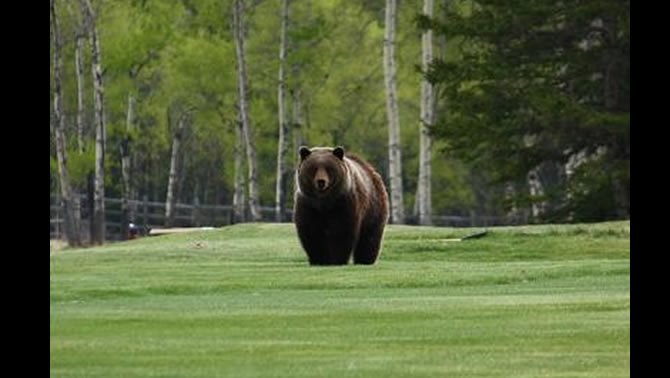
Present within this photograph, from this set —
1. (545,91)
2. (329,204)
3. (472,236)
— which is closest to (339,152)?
(329,204)

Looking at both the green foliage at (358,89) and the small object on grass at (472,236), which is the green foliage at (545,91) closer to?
the green foliage at (358,89)

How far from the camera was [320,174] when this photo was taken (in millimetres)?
28938

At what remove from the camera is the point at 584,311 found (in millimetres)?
20594

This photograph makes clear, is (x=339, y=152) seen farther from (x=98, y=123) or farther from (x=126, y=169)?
(x=126, y=169)

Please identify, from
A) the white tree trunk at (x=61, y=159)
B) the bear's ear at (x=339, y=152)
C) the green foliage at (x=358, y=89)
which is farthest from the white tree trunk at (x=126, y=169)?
the bear's ear at (x=339, y=152)

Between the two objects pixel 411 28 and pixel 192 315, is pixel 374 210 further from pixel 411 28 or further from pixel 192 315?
pixel 411 28

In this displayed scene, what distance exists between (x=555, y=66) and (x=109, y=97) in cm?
2765

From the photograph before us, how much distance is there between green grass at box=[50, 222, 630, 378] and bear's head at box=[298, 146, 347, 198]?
3.35ft

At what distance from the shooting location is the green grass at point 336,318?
52.3 ft

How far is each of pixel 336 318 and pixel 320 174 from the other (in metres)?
9.21

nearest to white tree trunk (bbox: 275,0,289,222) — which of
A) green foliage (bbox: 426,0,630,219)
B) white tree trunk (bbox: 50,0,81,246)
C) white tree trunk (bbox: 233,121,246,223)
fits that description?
white tree trunk (bbox: 233,121,246,223)

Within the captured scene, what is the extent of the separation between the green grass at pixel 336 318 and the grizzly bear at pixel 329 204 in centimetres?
60

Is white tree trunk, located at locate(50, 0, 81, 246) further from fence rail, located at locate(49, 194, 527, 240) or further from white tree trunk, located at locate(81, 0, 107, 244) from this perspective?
fence rail, located at locate(49, 194, 527, 240)

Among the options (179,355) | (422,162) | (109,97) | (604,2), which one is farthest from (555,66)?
(179,355)
